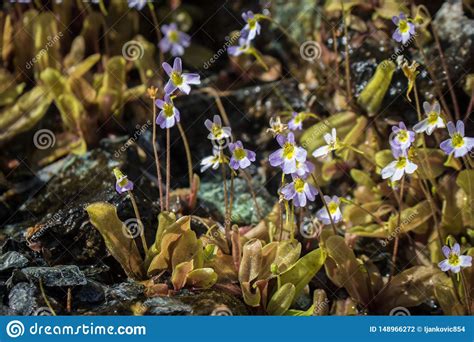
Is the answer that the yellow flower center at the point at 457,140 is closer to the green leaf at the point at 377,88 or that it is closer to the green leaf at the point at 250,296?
the green leaf at the point at 377,88

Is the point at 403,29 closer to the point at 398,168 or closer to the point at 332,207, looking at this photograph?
the point at 398,168

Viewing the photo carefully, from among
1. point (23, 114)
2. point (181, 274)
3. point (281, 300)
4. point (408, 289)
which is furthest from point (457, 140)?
point (23, 114)

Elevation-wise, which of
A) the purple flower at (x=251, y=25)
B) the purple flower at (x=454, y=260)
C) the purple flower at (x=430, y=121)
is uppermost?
the purple flower at (x=251, y=25)

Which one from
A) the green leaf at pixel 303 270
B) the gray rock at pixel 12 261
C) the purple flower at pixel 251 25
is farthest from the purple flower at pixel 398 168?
the gray rock at pixel 12 261

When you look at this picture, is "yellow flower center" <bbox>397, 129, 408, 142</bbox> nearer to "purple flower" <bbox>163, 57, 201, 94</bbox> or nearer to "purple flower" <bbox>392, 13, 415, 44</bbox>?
"purple flower" <bbox>392, 13, 415, 44</bbox>

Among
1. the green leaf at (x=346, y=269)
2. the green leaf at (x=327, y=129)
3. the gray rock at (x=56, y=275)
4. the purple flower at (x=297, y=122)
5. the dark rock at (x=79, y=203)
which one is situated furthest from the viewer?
the green leaf at (x=327, y=129)
